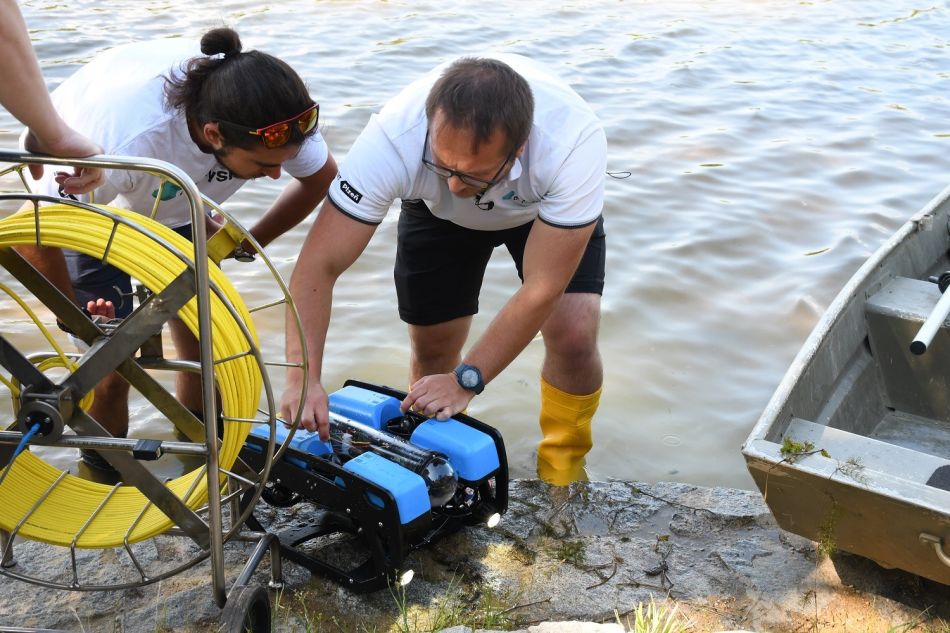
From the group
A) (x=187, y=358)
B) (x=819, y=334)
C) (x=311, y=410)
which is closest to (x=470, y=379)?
(x=311, y=410)

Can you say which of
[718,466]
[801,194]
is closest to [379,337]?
[718,466]

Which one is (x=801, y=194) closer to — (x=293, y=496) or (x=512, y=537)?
(x=512, y=537)

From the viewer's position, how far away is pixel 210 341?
7.71ft

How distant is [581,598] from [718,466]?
6.13ft

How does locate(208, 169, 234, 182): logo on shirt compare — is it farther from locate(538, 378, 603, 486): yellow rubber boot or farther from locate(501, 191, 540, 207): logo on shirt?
locate(538, 378, 603, 486): yellow rubber boot

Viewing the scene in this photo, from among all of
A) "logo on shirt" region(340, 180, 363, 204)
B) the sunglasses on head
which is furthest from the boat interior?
the sunglasses on head

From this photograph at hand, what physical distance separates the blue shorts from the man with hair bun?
5 centimetres

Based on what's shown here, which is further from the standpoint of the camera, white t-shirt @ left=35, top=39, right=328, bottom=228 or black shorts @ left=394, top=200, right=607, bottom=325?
black shorts @ left=394, top=200, right=607, bottom=325

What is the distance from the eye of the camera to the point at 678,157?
9070 mm

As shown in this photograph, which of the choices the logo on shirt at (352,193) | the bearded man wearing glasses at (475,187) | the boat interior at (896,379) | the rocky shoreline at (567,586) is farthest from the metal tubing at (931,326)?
the logo on shirt at (352,193)

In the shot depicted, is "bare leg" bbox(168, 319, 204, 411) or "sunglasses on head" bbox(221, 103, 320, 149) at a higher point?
"sunglasses on head" bbox(221, 103, 320, 149)

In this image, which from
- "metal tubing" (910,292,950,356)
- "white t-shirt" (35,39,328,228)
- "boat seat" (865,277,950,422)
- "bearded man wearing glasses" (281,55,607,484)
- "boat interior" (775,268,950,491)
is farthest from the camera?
"boat seat" (865,277,950,422)

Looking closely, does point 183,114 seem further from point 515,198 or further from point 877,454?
point 877,454

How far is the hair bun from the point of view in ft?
10.5
